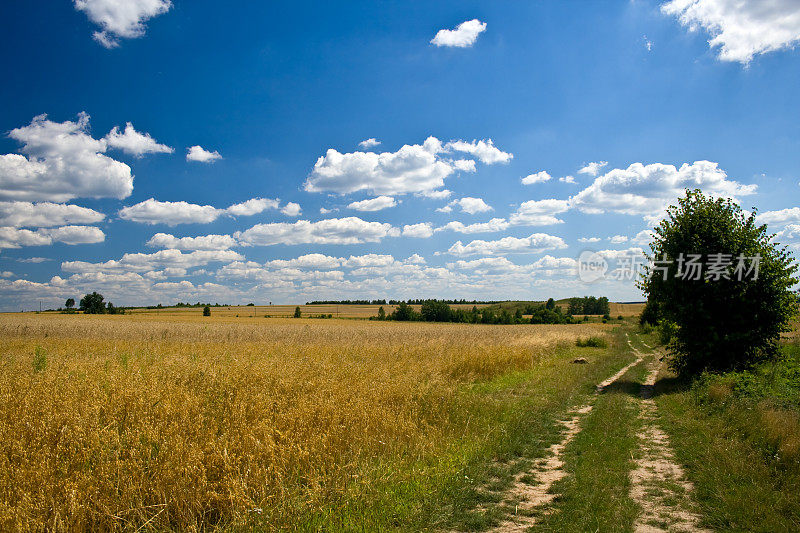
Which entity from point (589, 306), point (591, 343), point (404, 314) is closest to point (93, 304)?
point (404, 314)

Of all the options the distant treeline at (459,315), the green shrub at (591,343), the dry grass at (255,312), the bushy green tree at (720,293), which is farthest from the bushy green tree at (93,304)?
the bushy green tree at (720,293)

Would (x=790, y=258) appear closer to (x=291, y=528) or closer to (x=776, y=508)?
(x=776, y=508)

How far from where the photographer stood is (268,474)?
559 cm

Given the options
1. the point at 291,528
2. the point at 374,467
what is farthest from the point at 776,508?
the point at 291,528

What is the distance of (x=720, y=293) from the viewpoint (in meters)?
15.2

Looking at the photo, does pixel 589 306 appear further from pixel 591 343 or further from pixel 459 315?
pixel 591 343

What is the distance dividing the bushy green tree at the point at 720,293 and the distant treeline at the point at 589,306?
392ft

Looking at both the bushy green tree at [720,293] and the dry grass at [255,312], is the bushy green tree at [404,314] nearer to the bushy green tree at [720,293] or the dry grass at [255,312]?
the dry grass at [255,312]

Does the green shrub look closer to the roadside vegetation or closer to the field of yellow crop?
the roadside vegetation

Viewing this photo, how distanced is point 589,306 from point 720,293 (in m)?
131

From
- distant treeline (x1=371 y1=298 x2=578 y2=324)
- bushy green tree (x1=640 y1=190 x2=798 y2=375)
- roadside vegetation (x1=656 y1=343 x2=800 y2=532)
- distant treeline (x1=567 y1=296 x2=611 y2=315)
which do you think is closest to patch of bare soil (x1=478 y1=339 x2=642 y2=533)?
roadside vegetation (x1=656 y1=343 x2=800 y2=532)

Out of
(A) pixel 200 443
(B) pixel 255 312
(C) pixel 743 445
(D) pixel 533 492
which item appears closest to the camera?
(A) pixel 200 443

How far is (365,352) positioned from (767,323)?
Answer: 14.3 metres

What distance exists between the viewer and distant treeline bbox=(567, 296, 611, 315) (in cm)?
13175
